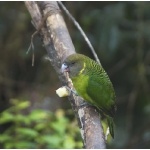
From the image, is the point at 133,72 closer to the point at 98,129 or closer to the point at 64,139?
the point at 64,139

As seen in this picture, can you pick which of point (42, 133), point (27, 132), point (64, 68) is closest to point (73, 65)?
point (64, 68)

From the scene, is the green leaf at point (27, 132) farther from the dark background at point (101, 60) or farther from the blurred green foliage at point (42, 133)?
the dark background at point (101, 60)

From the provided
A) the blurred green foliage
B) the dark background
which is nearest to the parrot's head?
the blurred green foliage

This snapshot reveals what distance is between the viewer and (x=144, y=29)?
450cm

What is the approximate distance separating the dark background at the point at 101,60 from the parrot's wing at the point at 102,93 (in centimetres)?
201

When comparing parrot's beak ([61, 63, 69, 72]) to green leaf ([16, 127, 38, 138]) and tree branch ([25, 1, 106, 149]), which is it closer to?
tree branch ([25, 1, 106, 149])

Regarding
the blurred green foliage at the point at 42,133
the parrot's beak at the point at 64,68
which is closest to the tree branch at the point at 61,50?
the parrot's beak at the point at 64,68

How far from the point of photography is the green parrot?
→ 2.33 m

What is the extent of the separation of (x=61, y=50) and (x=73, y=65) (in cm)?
12

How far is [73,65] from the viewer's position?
237cm

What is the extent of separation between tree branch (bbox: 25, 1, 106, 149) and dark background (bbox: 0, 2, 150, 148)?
6.56 ft

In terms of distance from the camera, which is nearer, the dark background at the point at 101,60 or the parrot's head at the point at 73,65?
the parrot's head at the point at 73,65

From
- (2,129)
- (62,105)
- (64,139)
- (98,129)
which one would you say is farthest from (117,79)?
(98,129)

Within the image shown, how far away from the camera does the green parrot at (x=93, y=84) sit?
233 centimetres
